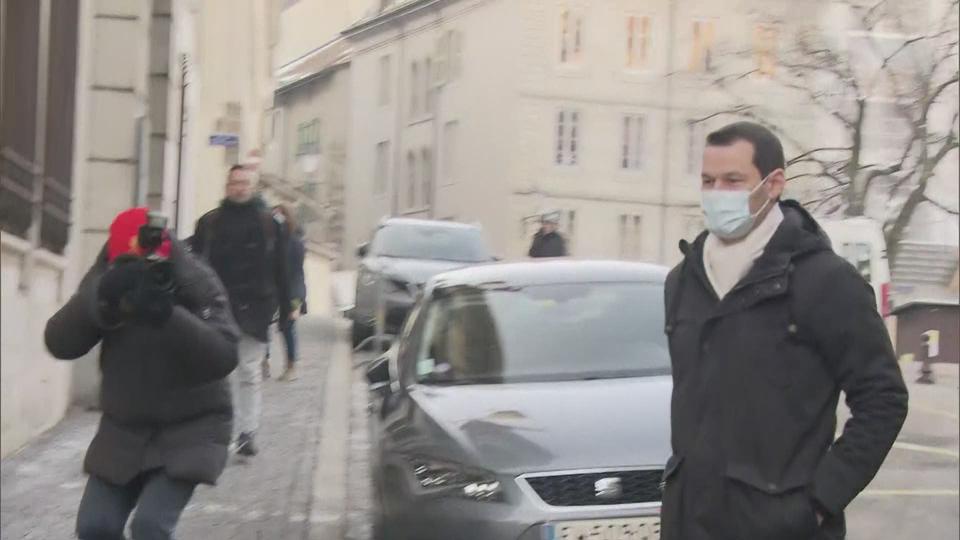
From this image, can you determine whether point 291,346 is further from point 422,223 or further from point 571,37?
point 422,223

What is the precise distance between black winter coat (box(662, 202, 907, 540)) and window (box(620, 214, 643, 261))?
24.0 feet

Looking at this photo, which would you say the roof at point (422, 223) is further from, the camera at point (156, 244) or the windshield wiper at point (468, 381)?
the camera at point (156, 244)

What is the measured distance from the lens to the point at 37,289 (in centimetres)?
1004

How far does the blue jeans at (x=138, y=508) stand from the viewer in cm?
472

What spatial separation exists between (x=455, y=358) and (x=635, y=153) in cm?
466

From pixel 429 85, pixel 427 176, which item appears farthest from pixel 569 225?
pixel 427 176

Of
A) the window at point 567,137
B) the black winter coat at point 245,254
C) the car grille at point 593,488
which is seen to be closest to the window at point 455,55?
the window at point 567,137

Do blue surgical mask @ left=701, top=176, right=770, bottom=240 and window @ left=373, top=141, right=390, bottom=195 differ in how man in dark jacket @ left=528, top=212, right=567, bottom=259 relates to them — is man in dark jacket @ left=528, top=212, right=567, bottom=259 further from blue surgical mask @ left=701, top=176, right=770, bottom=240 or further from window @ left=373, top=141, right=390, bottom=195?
blue surgical mask @ left=701, top=176, right=770, bottom=240

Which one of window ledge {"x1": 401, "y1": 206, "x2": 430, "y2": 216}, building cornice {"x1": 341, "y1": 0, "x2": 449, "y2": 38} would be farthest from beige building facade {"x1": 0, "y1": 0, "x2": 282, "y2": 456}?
window ledge {"x1": 401, "y1": 206, "x2": 430, "y2": 216}

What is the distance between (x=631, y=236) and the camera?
1134 cm

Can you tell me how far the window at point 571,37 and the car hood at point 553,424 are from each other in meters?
5.64

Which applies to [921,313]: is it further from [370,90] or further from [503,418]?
[503,418]

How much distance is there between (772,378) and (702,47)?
347 inches

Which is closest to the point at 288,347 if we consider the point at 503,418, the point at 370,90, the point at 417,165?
the point at 417,165
